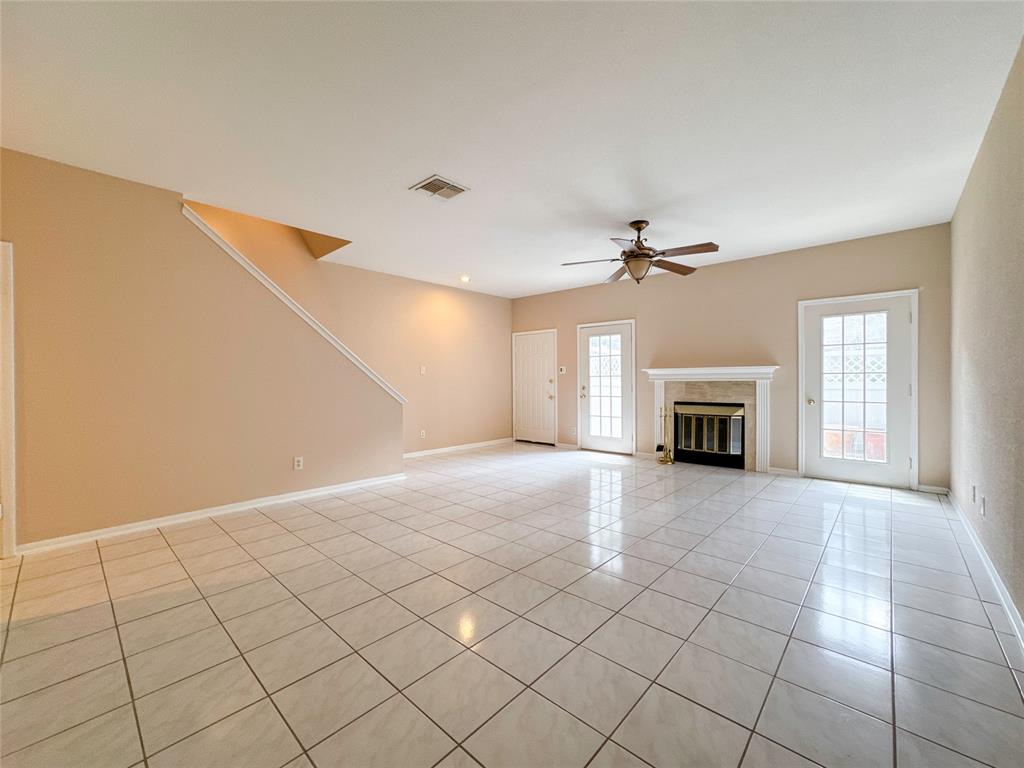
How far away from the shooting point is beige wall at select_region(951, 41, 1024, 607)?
2.06 m

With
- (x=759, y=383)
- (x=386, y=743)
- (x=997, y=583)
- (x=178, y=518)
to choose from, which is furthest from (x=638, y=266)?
(x=178, y=518)

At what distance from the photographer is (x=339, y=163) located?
305 centimetres

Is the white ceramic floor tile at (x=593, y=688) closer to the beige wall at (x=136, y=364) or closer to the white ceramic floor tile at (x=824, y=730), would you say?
the white ceramic floor tile at (x=824, y=730)

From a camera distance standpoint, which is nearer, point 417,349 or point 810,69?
point 810,69

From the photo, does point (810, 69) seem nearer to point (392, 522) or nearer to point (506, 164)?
point (506, 164)

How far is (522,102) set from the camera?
2363 millimetres

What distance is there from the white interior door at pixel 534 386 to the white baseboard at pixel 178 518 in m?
3.51

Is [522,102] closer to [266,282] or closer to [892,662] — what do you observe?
[266,282]

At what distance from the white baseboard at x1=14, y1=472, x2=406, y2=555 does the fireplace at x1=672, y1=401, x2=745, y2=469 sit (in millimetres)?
4136

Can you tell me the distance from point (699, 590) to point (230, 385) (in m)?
4.10

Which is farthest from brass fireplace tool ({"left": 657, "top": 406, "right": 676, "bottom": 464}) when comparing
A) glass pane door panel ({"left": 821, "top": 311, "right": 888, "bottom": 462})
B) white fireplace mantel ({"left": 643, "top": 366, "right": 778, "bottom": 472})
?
glass pane door panel ({"left": 821, "top": 311, "right": 888, "bottom": 462})

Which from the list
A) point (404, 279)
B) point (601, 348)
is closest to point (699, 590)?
point (601, 348)

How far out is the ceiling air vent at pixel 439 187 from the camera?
326 centimetres

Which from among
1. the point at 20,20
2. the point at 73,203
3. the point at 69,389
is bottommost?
the point at 69,389
